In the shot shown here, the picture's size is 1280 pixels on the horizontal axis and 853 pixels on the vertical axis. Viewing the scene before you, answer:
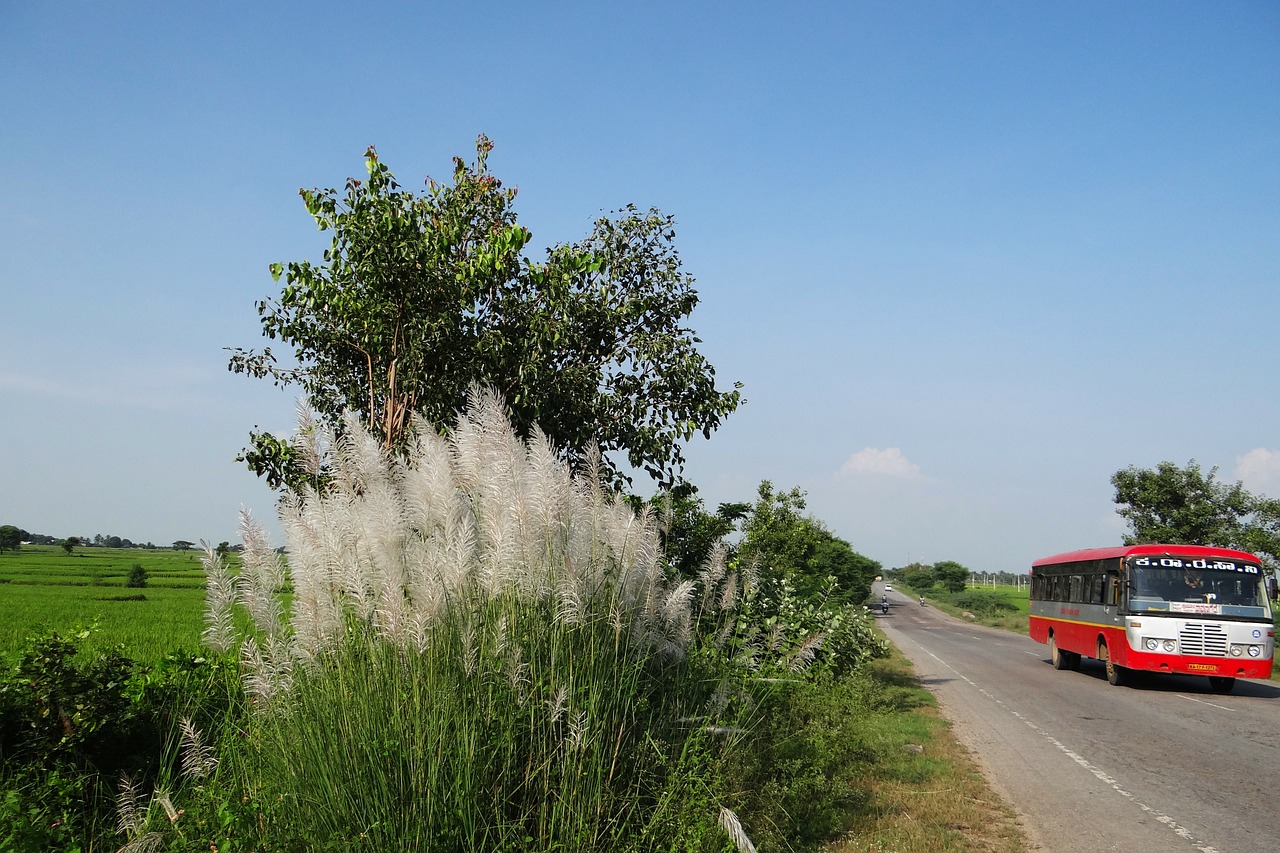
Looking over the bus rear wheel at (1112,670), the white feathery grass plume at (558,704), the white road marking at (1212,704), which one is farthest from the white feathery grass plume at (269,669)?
the bus rear wheel at (1112,670)

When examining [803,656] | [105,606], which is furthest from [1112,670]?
[105,606]

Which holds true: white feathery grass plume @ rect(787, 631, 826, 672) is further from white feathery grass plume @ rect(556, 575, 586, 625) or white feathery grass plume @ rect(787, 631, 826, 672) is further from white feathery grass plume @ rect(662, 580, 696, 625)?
white feathery grass plume @ rect(556, 575, 586, 625)

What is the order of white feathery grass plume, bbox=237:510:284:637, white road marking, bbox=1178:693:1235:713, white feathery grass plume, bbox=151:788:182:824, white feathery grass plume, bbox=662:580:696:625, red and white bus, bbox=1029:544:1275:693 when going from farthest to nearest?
red and white bus, bbox=1029:544:1275:693 < white road marking, bbox=1178:693:1235:713 < white feathery grass plume, bbox=662:580:696:625 < white feathery grass plume, bbox=237:510:284:637 < white feathery grass plume, bbox=151:788:182:824

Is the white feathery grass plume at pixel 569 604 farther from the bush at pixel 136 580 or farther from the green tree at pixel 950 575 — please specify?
the green tree at pixel 950 575

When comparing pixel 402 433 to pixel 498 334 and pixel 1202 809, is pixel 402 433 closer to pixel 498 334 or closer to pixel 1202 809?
pixel 498 334

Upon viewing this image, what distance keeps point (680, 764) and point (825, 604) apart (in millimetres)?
8358

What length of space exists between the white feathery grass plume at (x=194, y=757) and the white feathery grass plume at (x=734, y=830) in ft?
8.49

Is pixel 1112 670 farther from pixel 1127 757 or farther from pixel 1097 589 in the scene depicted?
pixel 1127 757

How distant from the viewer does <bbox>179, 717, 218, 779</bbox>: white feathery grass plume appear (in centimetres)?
442

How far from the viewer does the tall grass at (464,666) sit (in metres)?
3.79

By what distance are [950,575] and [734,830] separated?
14418cm

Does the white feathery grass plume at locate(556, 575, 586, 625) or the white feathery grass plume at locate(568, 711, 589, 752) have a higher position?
the white feathery grass plume at locate(556, 575, 586, 625)

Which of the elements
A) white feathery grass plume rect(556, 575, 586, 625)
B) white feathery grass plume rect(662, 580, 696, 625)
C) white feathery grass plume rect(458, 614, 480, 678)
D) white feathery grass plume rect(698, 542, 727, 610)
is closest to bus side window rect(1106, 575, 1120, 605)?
white feathery grass plume rect(698, 542, 727, 610)

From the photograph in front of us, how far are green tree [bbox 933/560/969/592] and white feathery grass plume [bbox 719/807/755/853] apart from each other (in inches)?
5360
